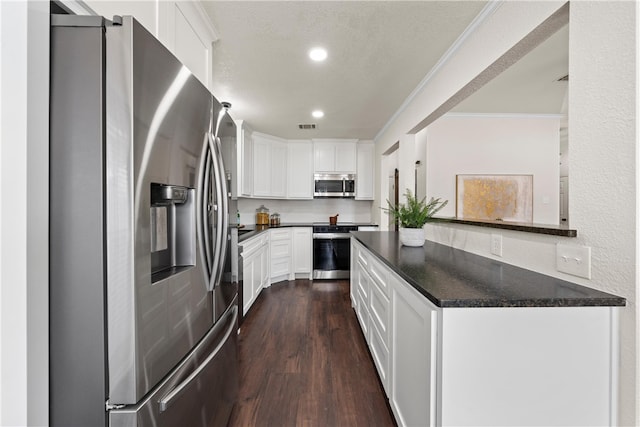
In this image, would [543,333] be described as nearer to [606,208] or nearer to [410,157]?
[606,208]

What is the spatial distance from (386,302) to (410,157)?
196 cm

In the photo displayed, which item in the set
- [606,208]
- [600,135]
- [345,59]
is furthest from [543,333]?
[345,59]

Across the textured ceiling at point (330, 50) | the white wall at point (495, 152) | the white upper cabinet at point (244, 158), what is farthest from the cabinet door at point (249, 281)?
the white wall at point (495, 152)

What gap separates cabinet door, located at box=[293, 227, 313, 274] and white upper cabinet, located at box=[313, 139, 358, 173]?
42.9 inches

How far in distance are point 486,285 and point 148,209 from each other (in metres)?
1.23

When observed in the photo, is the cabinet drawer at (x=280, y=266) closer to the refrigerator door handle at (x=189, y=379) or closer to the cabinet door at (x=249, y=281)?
the cabinet door at (x=249, y=281)

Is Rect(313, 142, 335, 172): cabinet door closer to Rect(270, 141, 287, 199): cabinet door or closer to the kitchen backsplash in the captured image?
Rect(270, 141, 287, 199): cabinet door

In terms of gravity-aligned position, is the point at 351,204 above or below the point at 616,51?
below

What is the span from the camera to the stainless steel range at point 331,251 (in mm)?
4473

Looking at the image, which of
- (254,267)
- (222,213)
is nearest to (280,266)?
(254,267)

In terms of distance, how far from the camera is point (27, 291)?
0.68m

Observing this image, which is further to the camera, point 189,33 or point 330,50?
point 330,50

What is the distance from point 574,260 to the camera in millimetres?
1090

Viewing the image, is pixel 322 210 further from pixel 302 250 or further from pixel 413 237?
pixel 413 237
